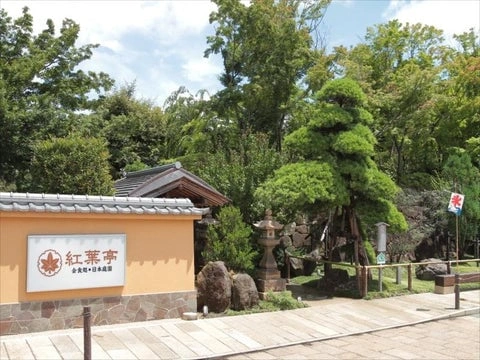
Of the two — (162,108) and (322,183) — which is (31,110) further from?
(162,108)

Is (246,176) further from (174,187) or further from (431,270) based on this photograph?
(431,270)

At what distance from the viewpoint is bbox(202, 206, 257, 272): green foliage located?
493 inches

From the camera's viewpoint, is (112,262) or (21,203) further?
(112,262)

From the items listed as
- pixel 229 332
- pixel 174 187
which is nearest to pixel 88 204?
pixel 229 332

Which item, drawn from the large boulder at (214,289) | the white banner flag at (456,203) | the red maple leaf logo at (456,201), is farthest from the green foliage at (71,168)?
the red maple leaf logo at (456,201)

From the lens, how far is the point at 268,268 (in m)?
12.9

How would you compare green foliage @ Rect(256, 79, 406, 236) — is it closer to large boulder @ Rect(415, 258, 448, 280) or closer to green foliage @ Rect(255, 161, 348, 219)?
green foliage @ Rect(255, 161, 348, 219)

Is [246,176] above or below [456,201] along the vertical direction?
above

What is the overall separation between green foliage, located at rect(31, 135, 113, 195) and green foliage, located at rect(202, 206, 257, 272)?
352 cm

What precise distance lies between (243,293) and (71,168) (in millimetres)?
6141

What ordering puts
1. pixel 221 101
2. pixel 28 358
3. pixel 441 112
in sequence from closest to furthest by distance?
pixel 28 358, pixel 221 101, pixel 441 112

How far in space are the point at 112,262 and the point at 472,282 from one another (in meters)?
12.4

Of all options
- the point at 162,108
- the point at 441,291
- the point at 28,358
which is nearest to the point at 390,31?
the point at 162,108

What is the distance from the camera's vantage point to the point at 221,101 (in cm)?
2205
